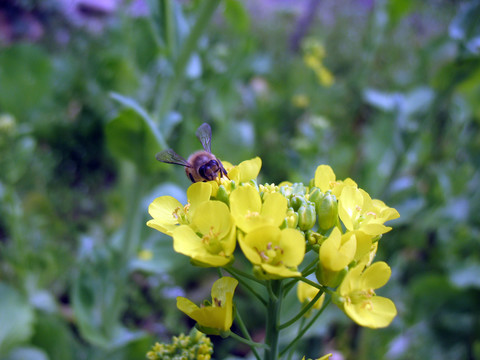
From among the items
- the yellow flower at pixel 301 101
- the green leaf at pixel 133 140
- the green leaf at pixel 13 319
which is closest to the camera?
the green leaf at pixel 133 140

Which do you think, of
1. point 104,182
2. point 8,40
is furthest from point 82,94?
point 8,40

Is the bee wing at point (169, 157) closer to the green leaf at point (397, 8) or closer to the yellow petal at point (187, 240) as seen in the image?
the yellow petal at point (187, 240)

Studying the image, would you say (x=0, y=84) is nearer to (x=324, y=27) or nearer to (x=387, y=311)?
(x=387, y=311)

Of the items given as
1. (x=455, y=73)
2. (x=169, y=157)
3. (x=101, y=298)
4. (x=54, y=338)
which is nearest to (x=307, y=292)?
(x=169, y=157)

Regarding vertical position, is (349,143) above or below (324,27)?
below

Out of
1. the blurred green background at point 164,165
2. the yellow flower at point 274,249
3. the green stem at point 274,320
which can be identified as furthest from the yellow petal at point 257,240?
the blurred green background at point 164,165

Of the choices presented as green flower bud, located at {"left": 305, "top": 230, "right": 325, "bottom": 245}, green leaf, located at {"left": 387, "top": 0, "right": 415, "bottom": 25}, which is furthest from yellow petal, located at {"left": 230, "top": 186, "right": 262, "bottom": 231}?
green leaf, located at {"left": 387, "top": 0, "right": 415, "bottom": 25}

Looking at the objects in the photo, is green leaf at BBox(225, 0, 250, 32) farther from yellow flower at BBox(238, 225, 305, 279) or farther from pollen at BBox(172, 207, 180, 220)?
yellow flower at BBox(238, 225, 305, 279)
